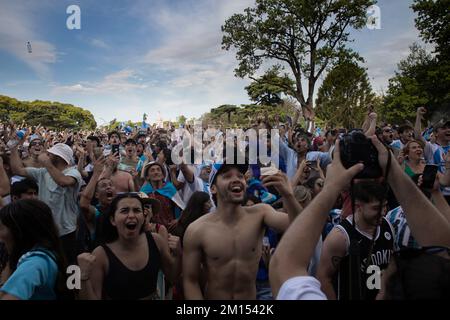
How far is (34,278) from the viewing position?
6.07 ft

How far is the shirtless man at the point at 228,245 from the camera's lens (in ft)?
8.38

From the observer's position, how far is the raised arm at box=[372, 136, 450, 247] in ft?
4.51

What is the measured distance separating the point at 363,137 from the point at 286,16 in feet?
73.8

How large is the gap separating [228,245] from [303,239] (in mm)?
1516

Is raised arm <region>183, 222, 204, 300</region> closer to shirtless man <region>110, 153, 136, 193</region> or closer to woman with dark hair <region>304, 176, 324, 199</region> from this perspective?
woman with dark hair <region>304, 176, 324, 199</region>

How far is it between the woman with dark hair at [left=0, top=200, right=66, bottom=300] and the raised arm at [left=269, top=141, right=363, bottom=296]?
4.77ft

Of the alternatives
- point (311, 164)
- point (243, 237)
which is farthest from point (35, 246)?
point (311, 164)

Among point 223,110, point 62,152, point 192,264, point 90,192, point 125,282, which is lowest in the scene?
point 125,282

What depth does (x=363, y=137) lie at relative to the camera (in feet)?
4.37

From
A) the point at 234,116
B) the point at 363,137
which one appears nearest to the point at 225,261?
the point at 363,137

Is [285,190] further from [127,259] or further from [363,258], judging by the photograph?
[127,259]

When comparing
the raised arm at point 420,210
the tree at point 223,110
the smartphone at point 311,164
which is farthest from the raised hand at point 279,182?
the tree at point 223,110

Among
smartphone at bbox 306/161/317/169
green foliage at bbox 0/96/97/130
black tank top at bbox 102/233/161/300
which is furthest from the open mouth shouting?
green foliage at bbox 0/96/97/130
